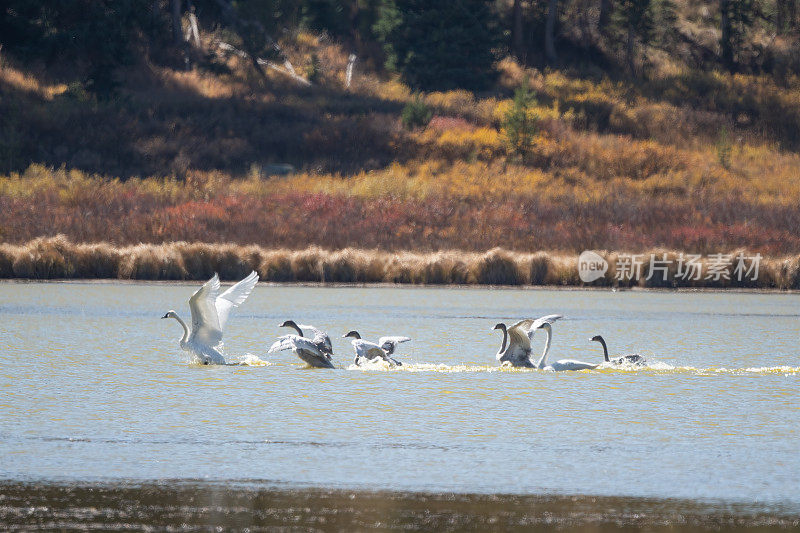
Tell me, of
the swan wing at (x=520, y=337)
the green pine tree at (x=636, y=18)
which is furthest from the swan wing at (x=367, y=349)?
the green pine tree at (x=636, y=18)

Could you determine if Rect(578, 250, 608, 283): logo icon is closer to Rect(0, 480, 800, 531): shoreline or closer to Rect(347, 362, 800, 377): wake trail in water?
Rect(347, 362, 800, 377): wake trail in water

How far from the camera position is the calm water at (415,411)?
29.0 feet

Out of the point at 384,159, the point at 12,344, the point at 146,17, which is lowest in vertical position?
the point at 12,344

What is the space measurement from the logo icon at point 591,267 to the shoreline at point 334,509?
22921 millimetres

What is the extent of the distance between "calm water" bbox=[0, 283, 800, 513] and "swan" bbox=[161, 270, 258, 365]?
33 centimetres

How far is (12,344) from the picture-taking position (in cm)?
1700

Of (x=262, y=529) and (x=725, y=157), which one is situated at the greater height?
(x=725, y=157)

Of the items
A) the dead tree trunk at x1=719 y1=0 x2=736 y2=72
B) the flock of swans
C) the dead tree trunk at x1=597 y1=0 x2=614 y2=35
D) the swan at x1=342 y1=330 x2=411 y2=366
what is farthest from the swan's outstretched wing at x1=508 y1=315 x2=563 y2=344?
the dead tree trunk at x1=597 y1=0 x2=614 y2=35

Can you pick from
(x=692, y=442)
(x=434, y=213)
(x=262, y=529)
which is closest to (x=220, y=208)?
(x=434, y=213)

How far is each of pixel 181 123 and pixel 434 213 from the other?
1812 cm

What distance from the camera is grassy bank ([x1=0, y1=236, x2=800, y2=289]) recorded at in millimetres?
30469

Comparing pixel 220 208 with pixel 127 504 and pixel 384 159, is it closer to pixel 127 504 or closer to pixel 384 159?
pixel 384 159

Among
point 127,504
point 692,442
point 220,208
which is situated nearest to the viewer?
point 127,504

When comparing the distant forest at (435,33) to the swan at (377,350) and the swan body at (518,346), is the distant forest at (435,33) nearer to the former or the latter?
the swan at (377,350)
